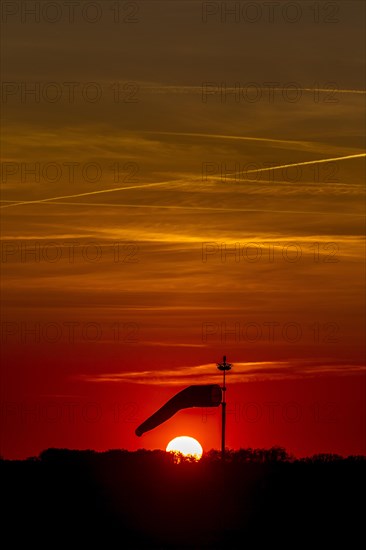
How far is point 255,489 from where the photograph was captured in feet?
291

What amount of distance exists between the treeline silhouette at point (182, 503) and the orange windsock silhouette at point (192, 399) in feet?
13.8

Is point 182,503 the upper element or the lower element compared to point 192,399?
lower

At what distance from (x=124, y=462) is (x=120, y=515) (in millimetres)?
21012

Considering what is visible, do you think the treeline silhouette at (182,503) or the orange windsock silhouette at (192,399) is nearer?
the treeline silhouette at (182,503)

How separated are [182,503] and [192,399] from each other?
20115mm

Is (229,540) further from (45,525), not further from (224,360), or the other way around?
(224,360)

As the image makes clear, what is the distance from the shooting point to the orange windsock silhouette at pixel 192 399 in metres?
104

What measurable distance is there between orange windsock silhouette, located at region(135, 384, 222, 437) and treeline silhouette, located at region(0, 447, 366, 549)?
4.20 metres

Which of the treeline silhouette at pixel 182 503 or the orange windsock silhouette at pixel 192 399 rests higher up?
Result: the orange windsock silhouette at pixel 192 399

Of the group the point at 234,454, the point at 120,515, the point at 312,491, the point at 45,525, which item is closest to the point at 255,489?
the point at 312,491

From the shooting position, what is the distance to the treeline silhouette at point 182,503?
246 feet

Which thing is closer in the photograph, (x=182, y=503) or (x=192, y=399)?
(x=182, y=503)

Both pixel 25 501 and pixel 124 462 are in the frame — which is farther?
pixel 124 462

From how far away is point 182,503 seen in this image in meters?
85.5
